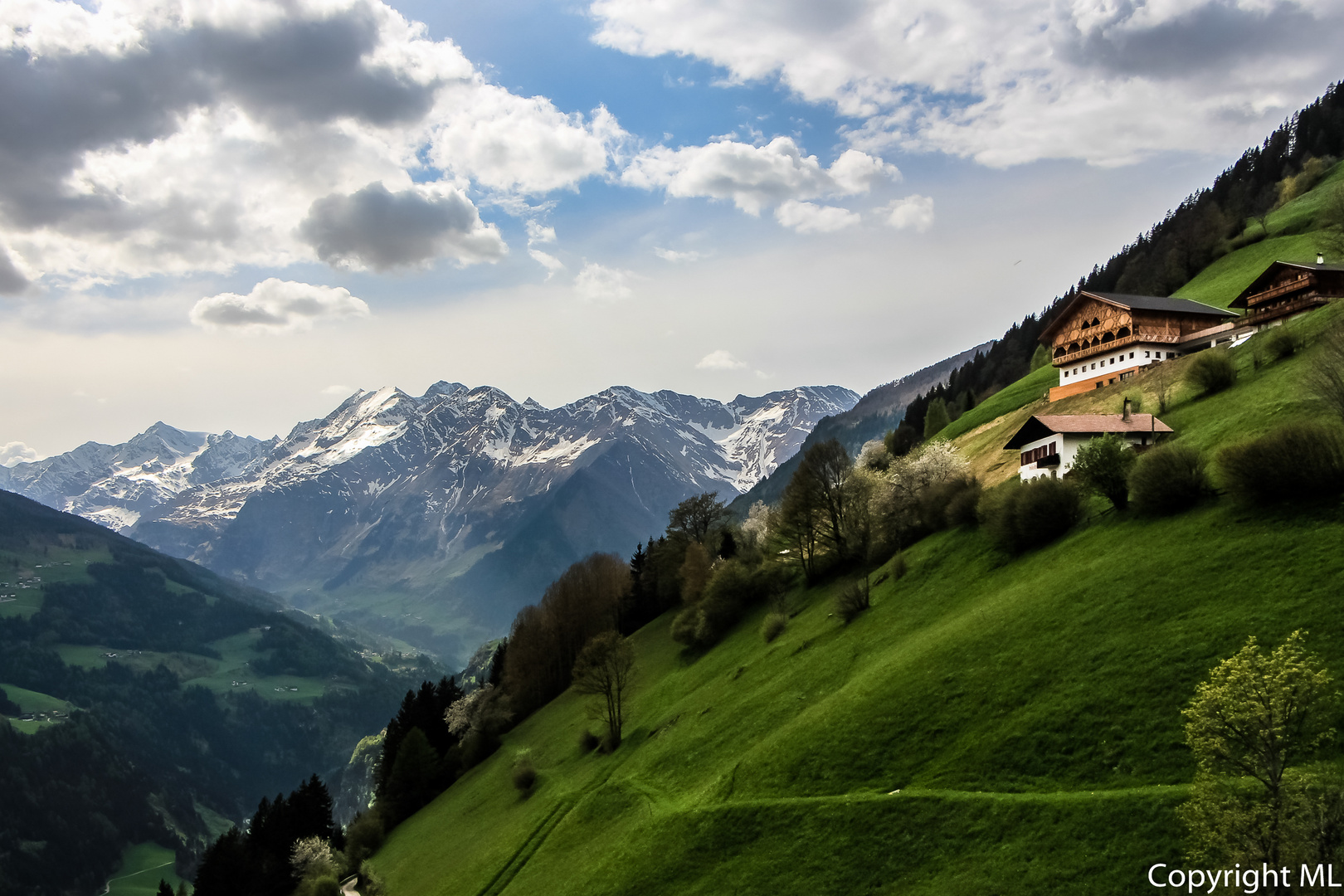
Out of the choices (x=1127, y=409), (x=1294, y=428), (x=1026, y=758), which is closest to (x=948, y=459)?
(x=1127, y=409)

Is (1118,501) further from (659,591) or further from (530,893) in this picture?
(659,591)

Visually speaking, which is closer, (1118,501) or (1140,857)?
(1140,857)

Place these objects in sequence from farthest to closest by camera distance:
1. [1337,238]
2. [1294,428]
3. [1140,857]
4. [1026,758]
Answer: [1337,238] < [1294,428] < [1026,758] < [1140,857]

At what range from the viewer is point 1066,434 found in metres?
66.2

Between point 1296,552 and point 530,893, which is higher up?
point 1296,552

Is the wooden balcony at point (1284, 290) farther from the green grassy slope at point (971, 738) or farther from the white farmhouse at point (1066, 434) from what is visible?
the green grassy slope at point (971, 738)

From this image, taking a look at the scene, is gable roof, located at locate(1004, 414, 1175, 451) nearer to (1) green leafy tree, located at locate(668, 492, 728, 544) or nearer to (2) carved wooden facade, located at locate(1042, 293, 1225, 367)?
(2) carved wooden facade, located at locate(1042, 293, 1225, 367)

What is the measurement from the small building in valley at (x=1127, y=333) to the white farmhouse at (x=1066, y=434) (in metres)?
22.0

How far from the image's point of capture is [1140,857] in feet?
95.9

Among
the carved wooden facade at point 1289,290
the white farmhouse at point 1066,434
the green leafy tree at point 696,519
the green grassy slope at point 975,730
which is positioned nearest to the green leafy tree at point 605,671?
the green grassy slope at point 975,730

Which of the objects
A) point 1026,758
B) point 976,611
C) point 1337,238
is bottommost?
point 1026,758

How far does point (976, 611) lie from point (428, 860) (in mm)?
54438

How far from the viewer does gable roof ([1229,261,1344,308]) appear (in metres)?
75.6

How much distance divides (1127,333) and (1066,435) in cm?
3266
